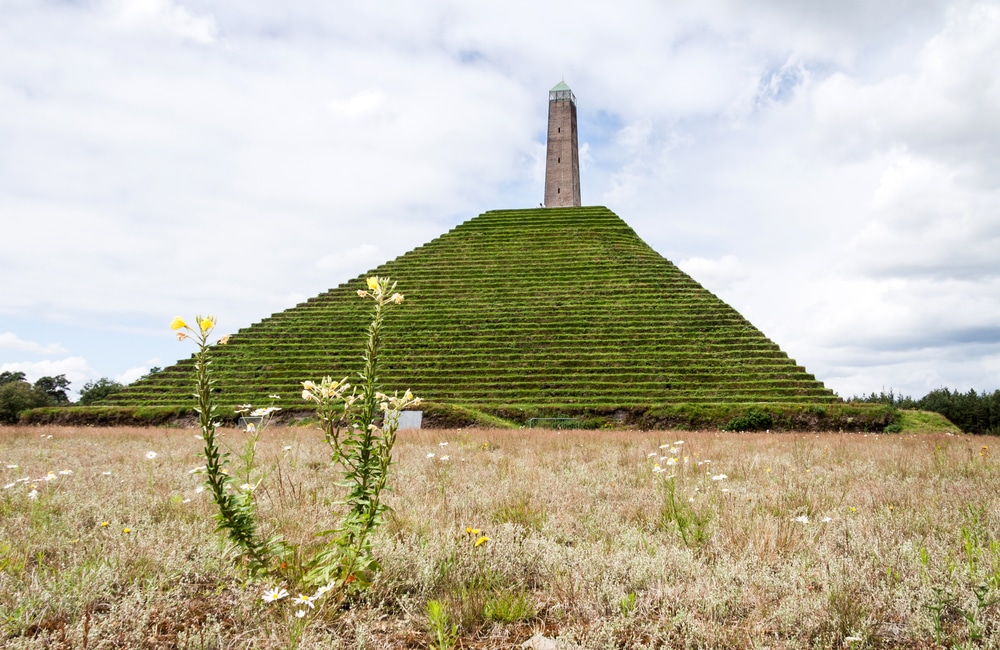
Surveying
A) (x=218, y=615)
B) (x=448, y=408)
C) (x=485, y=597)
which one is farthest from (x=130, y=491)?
(x=448, y=408)

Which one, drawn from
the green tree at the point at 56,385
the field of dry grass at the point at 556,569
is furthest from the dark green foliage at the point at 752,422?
the green tree at the point at 56,385

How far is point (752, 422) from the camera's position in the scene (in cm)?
2839

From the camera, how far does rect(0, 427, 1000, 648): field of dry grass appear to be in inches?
97.3

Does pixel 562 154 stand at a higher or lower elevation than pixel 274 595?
higher

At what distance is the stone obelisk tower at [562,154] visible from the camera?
78.8m

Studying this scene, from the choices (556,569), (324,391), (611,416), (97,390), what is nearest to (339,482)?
Answer: (324,391)

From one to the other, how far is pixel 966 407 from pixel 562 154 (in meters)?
57.3

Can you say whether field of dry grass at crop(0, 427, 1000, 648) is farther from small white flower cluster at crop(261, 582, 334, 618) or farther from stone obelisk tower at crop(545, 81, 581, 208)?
→ stone obelisk tower at crop(545, 81, 581, 208)

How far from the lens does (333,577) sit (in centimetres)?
276

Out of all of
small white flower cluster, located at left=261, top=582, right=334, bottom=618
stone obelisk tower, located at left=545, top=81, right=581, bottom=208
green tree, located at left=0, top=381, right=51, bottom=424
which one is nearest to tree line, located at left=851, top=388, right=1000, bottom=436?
stone obelisk tower, located at left=545, top=81, right=581, bottom=208

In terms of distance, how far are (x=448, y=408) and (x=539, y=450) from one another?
17.6m

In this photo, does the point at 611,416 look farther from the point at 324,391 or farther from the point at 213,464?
the point at 213,464

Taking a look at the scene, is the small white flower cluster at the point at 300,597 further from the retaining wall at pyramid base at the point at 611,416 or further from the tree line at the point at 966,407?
the tree line at the point at 966,407

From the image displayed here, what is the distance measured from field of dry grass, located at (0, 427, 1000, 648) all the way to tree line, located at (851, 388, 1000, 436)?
53.0 meters
